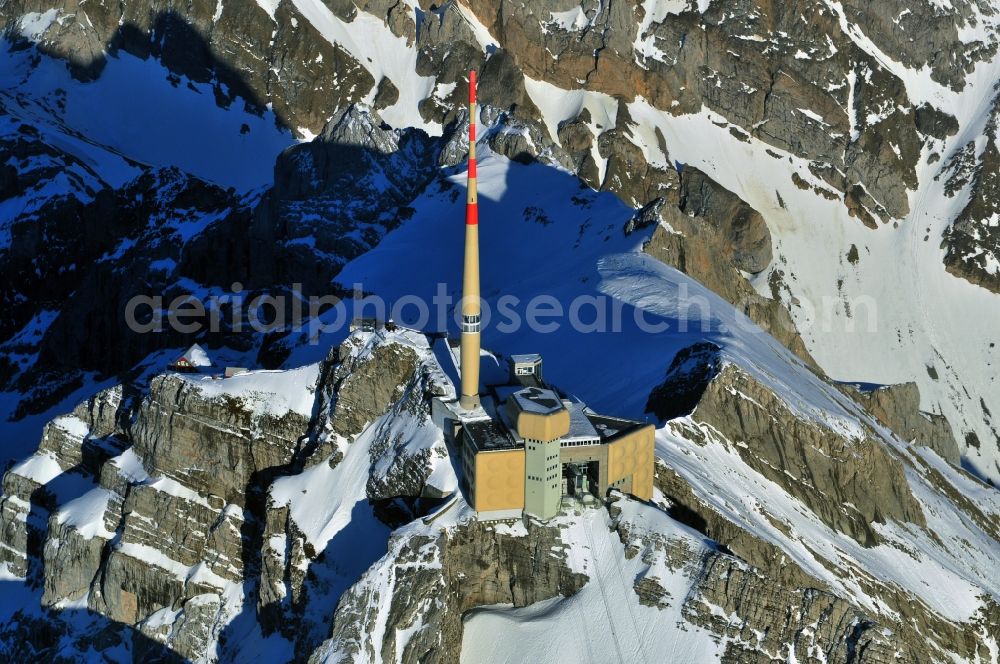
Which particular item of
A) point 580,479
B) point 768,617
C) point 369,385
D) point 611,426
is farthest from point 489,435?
point 768,617

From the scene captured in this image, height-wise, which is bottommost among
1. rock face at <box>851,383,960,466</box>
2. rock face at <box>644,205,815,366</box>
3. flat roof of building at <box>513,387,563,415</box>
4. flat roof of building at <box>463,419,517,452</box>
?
rock face at <box>851,383,960,466</box>

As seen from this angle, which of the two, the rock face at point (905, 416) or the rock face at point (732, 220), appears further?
the rock face at point (732, 220)

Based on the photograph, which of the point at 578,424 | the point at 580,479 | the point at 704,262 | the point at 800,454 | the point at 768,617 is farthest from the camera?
the point at 704,262

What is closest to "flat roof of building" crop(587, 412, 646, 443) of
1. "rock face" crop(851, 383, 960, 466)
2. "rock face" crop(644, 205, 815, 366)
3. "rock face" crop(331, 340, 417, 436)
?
"rock face" crop(331, 340, 417, 436)

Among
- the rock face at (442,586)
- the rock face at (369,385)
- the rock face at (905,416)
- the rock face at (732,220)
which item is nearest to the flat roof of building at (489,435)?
the rock face at (442,586)

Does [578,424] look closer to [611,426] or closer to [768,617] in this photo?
[611,426]

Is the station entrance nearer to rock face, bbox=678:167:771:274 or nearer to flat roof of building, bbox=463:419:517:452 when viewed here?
flat roof of building, bbox=463:419:517:452

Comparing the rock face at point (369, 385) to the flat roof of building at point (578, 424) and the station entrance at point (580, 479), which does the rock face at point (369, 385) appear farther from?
the station entrance at point (580, 479)
